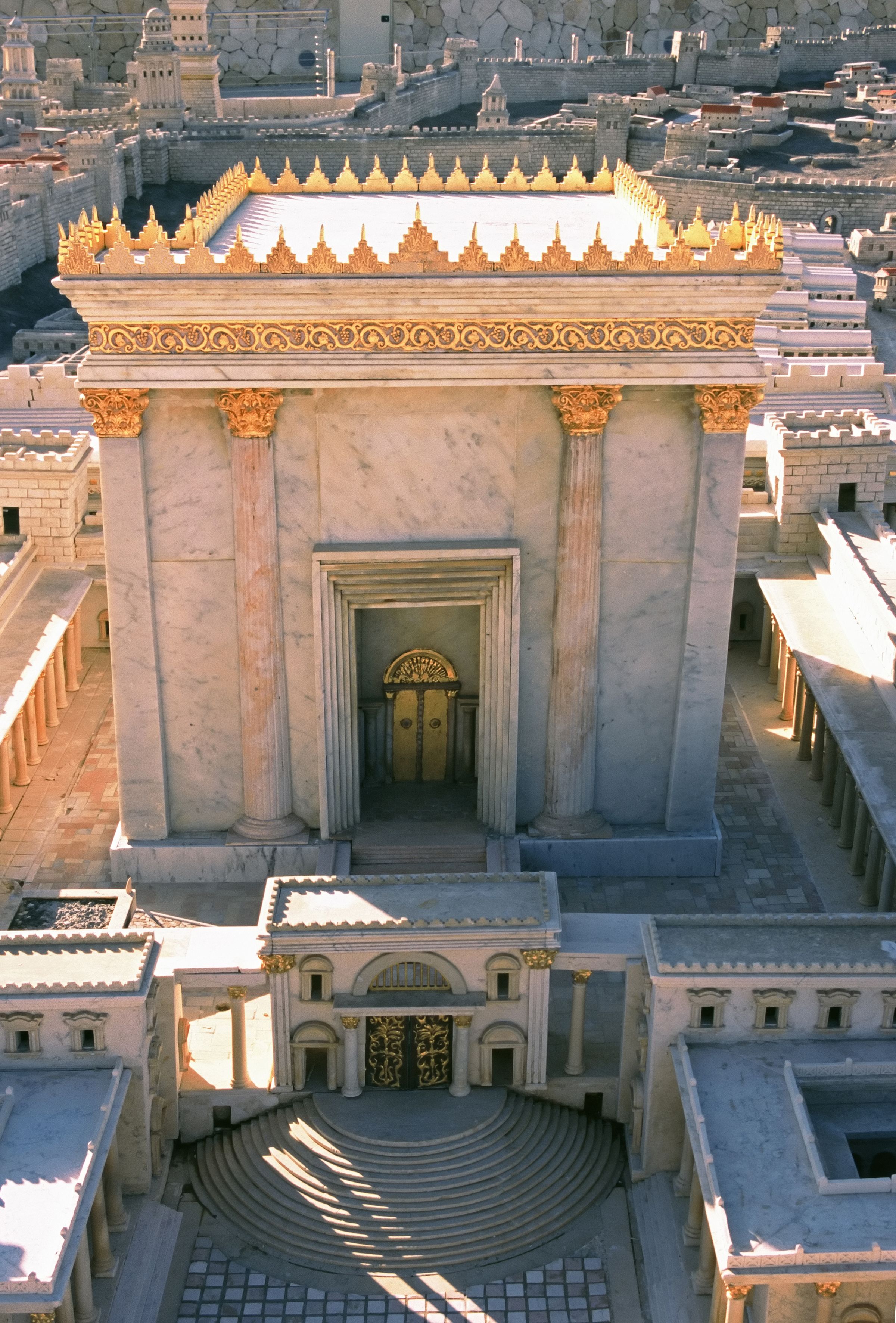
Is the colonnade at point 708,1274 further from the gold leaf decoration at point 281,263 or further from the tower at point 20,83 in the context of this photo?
the tower at point 20,83

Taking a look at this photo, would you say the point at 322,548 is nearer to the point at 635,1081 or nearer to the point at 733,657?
the point at 635,1081

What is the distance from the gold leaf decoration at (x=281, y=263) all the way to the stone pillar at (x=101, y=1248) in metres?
11.2

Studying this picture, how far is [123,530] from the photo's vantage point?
2442cm

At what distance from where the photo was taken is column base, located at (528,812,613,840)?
85.6 ft

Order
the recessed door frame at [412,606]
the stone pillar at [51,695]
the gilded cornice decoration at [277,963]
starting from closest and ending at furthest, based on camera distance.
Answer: the gilded cornice decoration at [277,963] → the recessed door frame at [412,606] → the stone pillar at [51,695]

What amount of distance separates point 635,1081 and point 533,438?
8.55 metres

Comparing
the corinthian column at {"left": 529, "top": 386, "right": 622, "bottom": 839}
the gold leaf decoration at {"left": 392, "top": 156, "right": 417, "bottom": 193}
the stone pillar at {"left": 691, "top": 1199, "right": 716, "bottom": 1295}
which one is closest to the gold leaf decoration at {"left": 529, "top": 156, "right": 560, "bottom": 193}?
the gold leaf decoration at {"left": 392, "top": 156, "right": 417, "bottom": 193}

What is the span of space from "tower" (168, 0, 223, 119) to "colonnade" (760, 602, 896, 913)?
7783 cm

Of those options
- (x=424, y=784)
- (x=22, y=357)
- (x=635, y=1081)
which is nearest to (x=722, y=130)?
(x=22, y=357)

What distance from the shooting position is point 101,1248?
1958 cm

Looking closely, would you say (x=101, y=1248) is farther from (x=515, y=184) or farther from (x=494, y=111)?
(x=494, y=111)

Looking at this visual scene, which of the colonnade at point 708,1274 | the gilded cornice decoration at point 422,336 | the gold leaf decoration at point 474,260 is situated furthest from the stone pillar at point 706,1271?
the gold leaf decoration at point 474,260

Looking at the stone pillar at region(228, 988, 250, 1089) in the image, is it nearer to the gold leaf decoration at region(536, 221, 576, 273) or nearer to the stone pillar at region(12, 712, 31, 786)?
the stone pillar at region(12, 712, 31, 786)

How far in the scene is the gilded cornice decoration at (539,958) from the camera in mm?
21141
